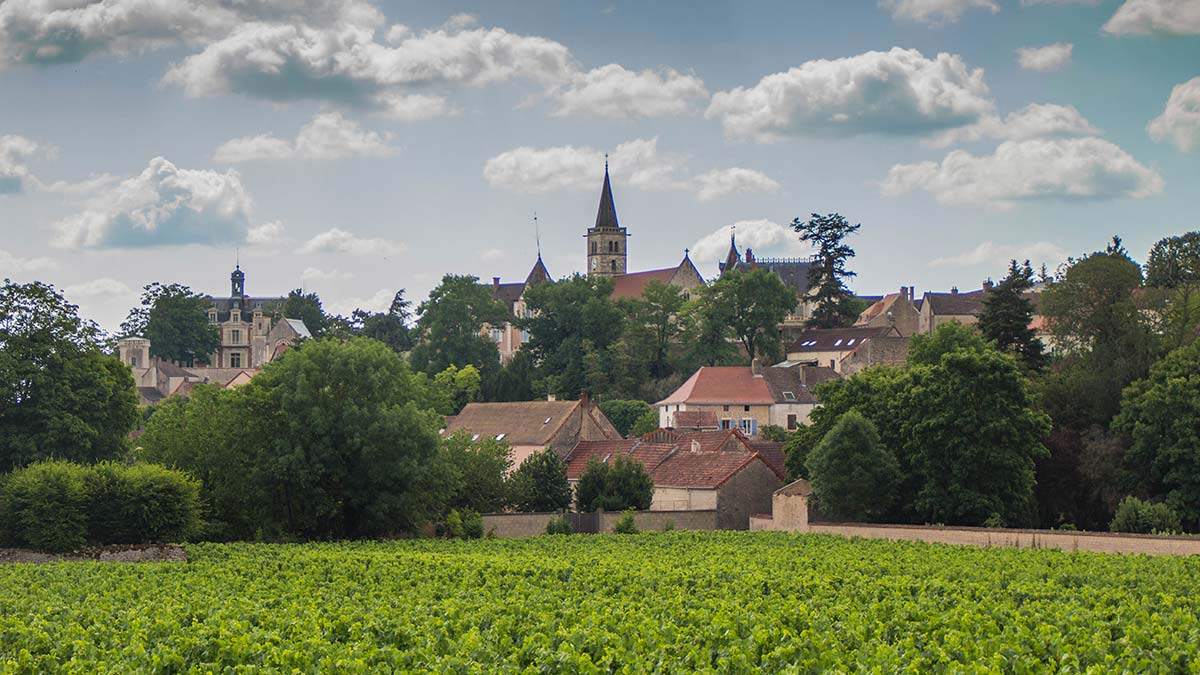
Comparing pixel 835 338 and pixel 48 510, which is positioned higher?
pixel 835 338

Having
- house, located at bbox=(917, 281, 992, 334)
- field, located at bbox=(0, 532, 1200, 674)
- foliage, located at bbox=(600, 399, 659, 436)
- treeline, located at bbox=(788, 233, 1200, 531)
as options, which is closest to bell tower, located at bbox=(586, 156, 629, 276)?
house, located at bbox=(917, 281, 992, 334)

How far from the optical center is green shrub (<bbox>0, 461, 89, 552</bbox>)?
4641 cm

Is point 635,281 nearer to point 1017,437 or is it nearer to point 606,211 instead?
point 606,211

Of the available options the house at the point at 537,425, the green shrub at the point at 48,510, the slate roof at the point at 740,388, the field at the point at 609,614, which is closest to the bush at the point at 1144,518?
the field at the point at 609,614

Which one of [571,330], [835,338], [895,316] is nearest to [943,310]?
[895,316]

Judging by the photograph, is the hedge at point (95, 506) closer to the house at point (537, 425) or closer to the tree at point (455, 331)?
the house at point (537, 425)

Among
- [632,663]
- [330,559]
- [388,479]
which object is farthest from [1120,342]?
[632,663]

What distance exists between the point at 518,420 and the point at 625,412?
27.2 m

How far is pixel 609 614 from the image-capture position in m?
24.7

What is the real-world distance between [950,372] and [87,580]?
33.9 meters

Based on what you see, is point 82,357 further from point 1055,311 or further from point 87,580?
point 1055,311

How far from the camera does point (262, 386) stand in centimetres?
5234

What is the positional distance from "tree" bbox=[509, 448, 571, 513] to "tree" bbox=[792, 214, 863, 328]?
66346 mm

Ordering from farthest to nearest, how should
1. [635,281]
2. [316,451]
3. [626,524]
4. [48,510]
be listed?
[635,281] < [626,524] < [316,451] < [48,510]
